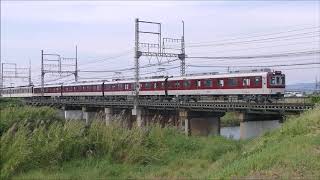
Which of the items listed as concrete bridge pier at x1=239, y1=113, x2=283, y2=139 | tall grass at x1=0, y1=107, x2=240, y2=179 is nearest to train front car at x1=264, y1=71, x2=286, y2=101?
concrete bridge pier at x1=239, y1=113, x2=283, y2=139

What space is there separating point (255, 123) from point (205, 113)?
8454mm

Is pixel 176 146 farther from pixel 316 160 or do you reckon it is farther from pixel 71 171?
pixel 316 160

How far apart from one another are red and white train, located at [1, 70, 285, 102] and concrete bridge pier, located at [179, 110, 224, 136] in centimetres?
180

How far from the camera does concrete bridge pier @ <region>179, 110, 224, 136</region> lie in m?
41.0

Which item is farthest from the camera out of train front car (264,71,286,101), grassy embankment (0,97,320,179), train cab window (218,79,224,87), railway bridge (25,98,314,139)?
train cab window (218,79,224,87)

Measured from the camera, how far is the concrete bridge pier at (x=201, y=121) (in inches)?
1614

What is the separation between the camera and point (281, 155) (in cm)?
1063

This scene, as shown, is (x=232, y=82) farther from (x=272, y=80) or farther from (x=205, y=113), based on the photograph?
(x=205, y=113)

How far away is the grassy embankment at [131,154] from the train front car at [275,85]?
17945mm

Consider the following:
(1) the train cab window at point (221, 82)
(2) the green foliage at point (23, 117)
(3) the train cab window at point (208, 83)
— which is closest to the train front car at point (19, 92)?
(3) the train cab window at point (208, 83)

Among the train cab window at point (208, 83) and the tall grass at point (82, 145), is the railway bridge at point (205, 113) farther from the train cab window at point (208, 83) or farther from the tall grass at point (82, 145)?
the tall grass at point (82, 145)

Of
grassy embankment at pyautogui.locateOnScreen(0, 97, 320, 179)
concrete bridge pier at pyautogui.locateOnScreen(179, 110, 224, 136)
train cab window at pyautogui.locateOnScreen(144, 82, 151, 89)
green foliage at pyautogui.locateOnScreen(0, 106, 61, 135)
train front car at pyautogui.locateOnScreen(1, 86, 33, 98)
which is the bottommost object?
concrete bridge pier at pyautogui.locateOnScreen(179, 110, 224, 136)

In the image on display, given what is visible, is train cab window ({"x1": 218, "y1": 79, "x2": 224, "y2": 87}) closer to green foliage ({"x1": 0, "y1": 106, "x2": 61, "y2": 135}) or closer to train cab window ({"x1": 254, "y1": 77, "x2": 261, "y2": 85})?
train cab window ({"x1": 254, "y1": 77, "x2": 261, "y2": 85})

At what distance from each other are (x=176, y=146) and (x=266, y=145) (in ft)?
12.3
